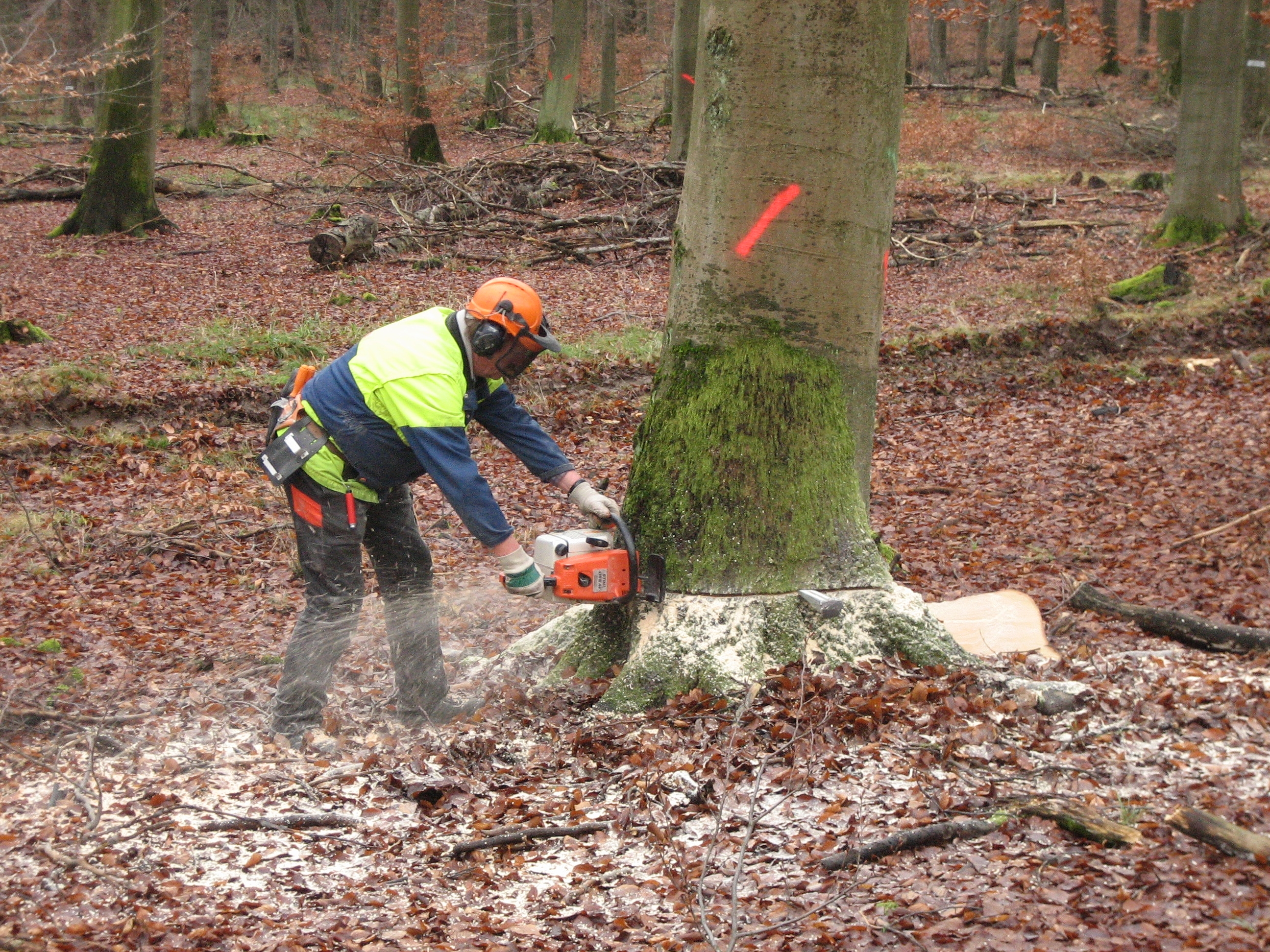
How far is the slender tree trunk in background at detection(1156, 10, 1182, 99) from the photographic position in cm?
2259

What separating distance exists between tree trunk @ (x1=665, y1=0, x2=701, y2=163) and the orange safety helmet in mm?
13166

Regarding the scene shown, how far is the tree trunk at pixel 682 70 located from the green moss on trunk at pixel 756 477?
13162 millimetres

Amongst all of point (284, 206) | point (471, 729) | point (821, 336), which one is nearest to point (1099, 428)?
point (821, 336)

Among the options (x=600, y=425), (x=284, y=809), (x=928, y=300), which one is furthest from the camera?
(x=928, y=300)

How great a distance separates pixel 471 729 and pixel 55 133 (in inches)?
1017

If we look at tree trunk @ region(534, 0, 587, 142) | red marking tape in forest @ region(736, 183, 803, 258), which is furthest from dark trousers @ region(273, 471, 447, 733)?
tree trunk @ region(534, 0, 587, 142)

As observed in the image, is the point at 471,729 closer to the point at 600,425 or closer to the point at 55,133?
the point at 600,425

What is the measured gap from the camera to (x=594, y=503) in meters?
4.27

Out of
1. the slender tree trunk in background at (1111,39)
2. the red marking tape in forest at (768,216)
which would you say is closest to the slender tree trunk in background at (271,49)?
the slender tree trunk in background at (1111,39)

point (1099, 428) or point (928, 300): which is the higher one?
point (928, 300)

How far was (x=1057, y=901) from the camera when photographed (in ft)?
8.82

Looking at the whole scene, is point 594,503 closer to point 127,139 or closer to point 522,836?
point 522,836

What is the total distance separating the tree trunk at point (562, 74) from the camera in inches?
811

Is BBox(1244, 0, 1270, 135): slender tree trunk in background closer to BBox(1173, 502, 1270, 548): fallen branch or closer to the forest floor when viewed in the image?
the forest floor
